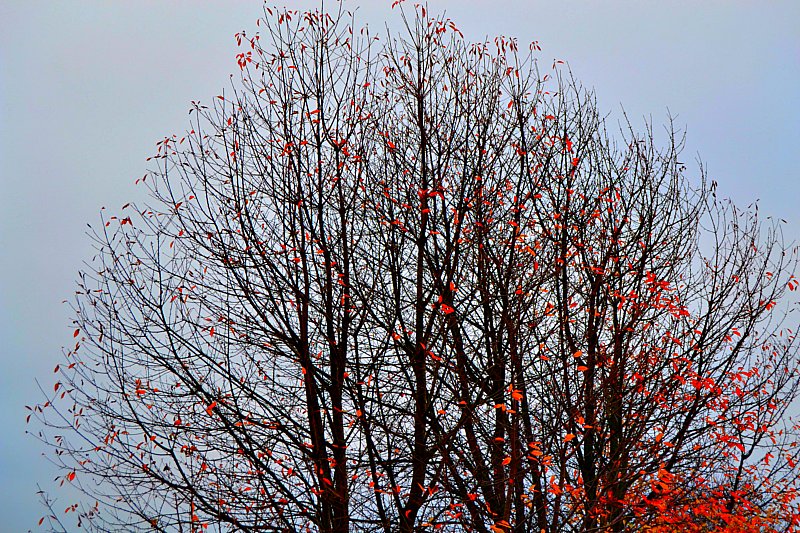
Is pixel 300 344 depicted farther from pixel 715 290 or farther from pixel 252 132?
Result: pixel 715 290

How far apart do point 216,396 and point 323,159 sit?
3467mm

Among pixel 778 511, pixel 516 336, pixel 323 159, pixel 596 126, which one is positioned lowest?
pixel 778 511

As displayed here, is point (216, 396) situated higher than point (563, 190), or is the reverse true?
point (563, 190)

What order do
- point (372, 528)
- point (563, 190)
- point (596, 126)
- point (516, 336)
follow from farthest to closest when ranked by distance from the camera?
point (596, 126) → point (563, 190) → point (516, 336) → point (372, 528)

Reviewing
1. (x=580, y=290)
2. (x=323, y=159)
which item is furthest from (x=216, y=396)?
(x=580, y=290)

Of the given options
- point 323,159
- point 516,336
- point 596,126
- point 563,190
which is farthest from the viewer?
point 596,126

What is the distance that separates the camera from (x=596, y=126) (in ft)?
41.1

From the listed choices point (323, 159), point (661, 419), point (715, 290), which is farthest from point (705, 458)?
point (323, 159)

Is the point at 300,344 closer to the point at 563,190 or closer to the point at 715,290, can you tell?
Result: the point at 563,190

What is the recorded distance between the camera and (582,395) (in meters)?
9.02

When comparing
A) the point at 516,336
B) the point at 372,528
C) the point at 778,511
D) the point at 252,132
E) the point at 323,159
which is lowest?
the point at 372,528

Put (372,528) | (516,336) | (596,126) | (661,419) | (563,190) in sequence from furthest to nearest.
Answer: (596,126) → (563,190) → (661,419) → (516,336) → (372,528)

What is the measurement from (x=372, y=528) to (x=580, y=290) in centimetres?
526

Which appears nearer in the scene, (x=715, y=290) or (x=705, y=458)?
(x=705, y=458)
